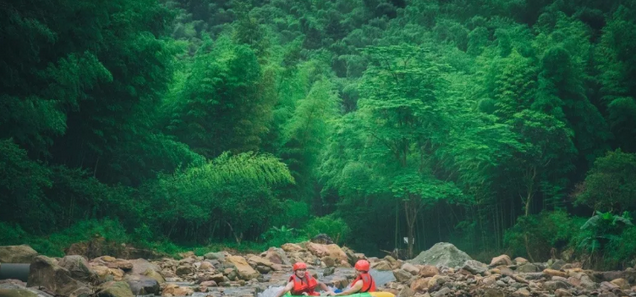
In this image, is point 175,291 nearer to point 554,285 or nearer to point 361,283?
point 361,283

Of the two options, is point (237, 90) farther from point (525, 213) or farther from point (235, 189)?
point (525, 213)

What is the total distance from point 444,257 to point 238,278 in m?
7.31

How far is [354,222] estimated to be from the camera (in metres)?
31.1

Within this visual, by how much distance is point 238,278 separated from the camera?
50.9 feet

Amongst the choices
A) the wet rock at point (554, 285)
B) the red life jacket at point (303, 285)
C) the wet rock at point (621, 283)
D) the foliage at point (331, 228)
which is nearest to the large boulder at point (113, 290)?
the red life jacket at point (303, 285)

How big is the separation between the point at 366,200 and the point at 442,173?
133 inches

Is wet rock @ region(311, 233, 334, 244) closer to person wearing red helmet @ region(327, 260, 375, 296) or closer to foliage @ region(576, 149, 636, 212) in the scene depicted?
foliage @ region(576, 149, 636, 212)

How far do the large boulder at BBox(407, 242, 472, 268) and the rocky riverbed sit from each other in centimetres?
41

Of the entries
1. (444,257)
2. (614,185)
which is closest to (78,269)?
(444,257)

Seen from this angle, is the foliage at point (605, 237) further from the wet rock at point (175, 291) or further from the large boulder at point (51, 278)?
the large boulder at point (51, 278)

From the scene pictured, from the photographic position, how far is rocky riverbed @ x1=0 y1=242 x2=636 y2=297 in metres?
11.1

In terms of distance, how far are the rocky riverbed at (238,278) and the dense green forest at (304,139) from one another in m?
2.08

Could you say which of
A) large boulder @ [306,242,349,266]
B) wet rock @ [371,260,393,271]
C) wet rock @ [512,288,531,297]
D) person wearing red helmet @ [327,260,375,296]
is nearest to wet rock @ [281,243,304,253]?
large boulder @ [306,242,349,266]

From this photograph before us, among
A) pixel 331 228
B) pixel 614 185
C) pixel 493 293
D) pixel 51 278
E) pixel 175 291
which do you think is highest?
pixel 614 185
